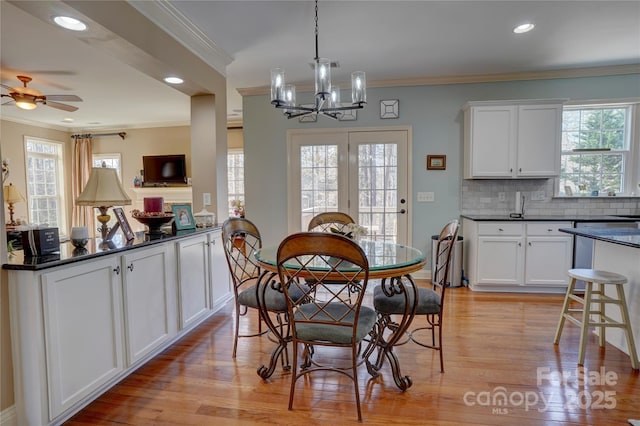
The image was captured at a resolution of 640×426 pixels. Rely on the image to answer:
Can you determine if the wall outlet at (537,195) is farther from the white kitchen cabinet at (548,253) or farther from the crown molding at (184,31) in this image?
the crown molding at (184,31)

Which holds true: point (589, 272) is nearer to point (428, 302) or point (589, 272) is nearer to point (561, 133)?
point (428, 302)

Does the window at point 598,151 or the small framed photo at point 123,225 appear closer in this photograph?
the small framed photo at point 123,225

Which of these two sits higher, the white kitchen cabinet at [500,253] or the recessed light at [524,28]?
the recessed light at [524,28]

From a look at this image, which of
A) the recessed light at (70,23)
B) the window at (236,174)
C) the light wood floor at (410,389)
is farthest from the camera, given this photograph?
the window at (236,174)

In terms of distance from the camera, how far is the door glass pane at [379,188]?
4488 mm

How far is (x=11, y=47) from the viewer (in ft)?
10.4

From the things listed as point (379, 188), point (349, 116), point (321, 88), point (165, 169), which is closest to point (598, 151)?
point (379, 188)

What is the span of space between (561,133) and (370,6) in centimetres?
285

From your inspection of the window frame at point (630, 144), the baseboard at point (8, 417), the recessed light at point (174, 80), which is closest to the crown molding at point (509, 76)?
the window frame at point (630, 144)

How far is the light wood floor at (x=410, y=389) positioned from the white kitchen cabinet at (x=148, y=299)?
18cm

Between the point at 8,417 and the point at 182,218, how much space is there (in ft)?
5.48

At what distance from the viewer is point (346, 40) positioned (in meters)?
3.24

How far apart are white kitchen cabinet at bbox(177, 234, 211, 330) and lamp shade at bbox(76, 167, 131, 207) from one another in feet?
1.83

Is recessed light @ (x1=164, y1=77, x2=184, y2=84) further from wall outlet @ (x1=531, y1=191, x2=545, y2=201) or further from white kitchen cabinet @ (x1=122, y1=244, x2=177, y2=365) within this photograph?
wall outlet @ (x1=531, y1=191, x2=545, y2=201)
